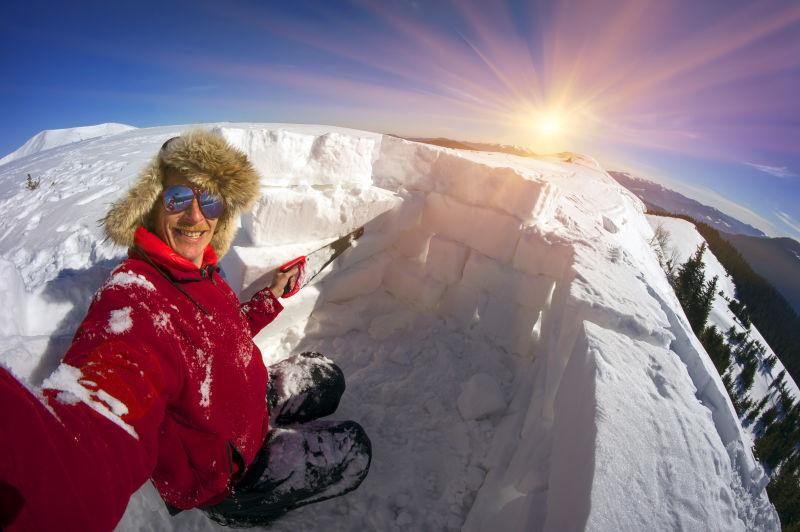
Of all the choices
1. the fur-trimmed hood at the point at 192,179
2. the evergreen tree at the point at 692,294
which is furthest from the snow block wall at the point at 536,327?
the evergreen tree at the point at 692,294

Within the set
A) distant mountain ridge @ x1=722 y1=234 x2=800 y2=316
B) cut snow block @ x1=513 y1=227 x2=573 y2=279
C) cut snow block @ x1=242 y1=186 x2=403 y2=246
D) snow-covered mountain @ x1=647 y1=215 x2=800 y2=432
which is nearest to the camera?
cut snow block @ x1=242 y1=186 x2=403 y2=246

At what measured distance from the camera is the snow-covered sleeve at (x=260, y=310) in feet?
7.16

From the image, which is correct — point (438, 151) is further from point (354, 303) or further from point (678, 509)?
point (678, 509)

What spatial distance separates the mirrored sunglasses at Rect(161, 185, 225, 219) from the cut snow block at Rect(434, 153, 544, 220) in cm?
248

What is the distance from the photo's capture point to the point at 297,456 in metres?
1.79

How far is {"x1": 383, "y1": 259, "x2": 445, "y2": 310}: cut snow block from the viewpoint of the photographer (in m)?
3.69

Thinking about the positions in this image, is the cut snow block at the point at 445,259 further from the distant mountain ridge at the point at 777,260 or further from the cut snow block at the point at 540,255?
the distant mountain ridge at the point at 777,260

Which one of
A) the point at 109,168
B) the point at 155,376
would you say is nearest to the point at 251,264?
the point at 155,376

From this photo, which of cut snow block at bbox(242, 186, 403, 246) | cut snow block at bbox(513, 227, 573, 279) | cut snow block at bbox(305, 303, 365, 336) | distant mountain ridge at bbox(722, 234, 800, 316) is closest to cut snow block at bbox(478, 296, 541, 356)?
cut snow block at bbox(513, 227, 573, 279)

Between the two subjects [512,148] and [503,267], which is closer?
[503,267]

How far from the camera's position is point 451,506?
2.15 metres

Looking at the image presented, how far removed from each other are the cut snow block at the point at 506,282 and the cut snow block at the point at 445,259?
0.09 m

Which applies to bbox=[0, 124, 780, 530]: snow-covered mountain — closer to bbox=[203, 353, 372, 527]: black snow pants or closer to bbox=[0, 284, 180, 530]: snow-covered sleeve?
bbox=[0, 284, 180, 530]: snow-covered sleeve

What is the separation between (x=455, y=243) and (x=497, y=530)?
8.15ft
